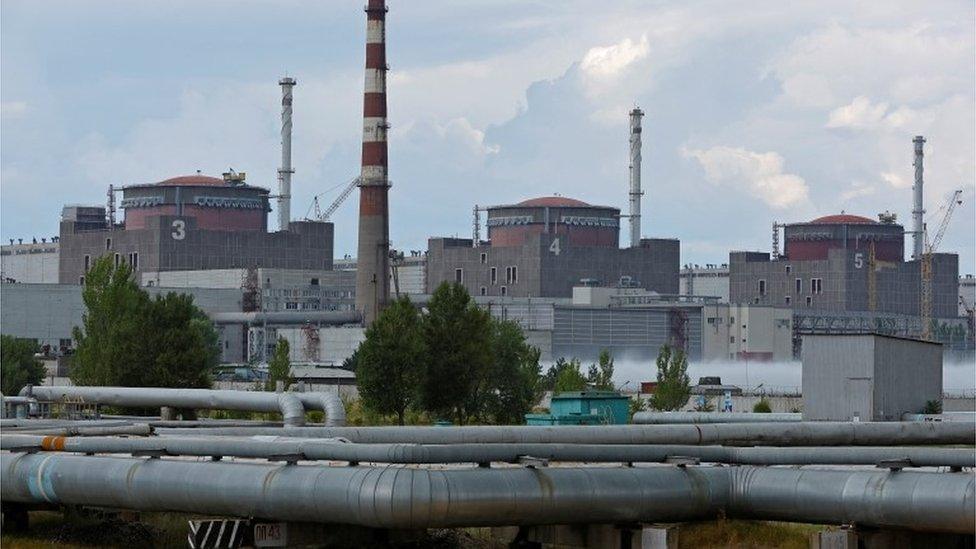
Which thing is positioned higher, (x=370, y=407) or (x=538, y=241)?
(x=538, y=241)

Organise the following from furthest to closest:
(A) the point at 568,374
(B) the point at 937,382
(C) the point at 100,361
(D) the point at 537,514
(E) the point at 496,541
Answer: (A) the point at 568,374 → (C) the point at 100,361 → (B) the point at 937,382 → (E) the point at 496,541 → (D) the point at 537,514

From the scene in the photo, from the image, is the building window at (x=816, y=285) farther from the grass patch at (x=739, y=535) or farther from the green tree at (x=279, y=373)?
the grass patch at (x=739, y=535)

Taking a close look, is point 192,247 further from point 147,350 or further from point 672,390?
point 147,350

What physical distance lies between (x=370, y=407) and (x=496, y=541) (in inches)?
1315

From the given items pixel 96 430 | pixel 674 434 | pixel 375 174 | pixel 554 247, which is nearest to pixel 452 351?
pixel 96 430

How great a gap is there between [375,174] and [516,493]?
8339 cm

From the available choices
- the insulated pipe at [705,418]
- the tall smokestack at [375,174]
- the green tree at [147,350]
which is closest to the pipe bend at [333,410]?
the insulated pipe at [705,418]

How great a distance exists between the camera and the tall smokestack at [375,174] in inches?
3836

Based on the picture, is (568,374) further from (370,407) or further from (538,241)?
(538,241)

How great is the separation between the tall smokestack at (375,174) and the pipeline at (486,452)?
7733 centimetres

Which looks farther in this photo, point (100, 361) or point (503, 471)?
point (100, 361)

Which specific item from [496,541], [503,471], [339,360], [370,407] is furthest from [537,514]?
[339,360]

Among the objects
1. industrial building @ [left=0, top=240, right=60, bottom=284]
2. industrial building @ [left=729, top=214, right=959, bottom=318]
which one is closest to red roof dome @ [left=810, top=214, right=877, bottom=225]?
industrial building @ [left=729, top=214, right=959, bottom=318]

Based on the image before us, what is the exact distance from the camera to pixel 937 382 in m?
43.7
